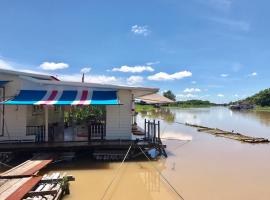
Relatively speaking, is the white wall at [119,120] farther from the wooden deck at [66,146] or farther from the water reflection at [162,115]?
the water reflection at [162,115]

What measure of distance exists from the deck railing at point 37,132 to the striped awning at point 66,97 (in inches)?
54.2

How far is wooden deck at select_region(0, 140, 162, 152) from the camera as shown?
11992 mm

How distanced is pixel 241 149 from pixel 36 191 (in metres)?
12.3

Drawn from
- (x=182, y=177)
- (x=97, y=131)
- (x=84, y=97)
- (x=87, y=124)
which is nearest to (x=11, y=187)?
(x=182, y=177)

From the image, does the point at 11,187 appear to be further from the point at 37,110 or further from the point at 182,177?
the point at 37,110

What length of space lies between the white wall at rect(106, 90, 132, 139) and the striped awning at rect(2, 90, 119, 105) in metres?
0.63

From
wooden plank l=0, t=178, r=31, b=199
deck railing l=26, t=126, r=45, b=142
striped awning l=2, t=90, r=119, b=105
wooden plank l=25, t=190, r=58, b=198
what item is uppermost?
striped awning l=2, t=90, r=119, b=105

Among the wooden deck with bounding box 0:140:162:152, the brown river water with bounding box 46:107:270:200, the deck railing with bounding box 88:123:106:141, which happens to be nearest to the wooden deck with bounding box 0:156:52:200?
the brown river water with bounding box 46:107:270:200

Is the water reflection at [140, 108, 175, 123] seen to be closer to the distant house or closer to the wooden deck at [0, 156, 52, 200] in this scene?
the distant house

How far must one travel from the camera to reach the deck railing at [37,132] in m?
13.1

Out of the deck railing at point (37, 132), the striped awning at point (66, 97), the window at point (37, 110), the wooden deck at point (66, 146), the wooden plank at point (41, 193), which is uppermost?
the striped awning at point (66, 97)

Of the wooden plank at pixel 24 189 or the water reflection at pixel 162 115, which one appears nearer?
the wooden plank at pixel 24 189

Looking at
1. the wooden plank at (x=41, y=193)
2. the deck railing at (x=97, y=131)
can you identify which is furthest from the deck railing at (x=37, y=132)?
the wooden plank at (x=41, y=193)

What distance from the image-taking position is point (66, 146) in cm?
1228
